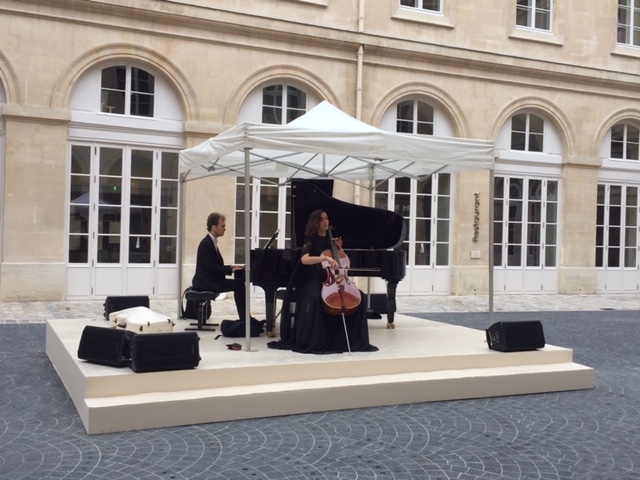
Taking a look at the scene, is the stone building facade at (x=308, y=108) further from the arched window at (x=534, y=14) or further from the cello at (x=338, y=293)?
the cello at (x=338, y=293)

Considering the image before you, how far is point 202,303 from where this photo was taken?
8.46 m

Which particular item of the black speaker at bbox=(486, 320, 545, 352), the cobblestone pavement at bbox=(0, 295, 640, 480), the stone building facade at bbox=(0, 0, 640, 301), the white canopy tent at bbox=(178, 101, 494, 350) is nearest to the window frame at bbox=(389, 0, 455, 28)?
the stone building facade at bbox=(0, 0, 640, 301)

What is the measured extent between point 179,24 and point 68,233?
14.7 feet

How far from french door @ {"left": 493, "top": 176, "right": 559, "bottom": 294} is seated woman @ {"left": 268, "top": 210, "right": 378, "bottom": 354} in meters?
10.6

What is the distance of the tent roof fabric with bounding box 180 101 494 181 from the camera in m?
6.81

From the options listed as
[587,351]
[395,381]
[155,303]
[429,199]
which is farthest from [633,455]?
[429,199]

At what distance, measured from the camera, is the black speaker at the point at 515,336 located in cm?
707

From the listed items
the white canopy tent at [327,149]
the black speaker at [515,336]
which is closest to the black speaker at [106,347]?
the white canopy tent at [327,149]

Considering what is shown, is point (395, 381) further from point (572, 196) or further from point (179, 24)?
point (572, 196)

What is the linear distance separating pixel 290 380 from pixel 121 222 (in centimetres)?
861

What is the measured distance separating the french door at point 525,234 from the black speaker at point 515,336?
10063mm

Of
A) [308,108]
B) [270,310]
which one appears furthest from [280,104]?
[270,310]

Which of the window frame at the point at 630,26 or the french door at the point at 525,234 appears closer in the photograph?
the french door at the point at 525,234

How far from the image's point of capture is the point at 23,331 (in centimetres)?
952
